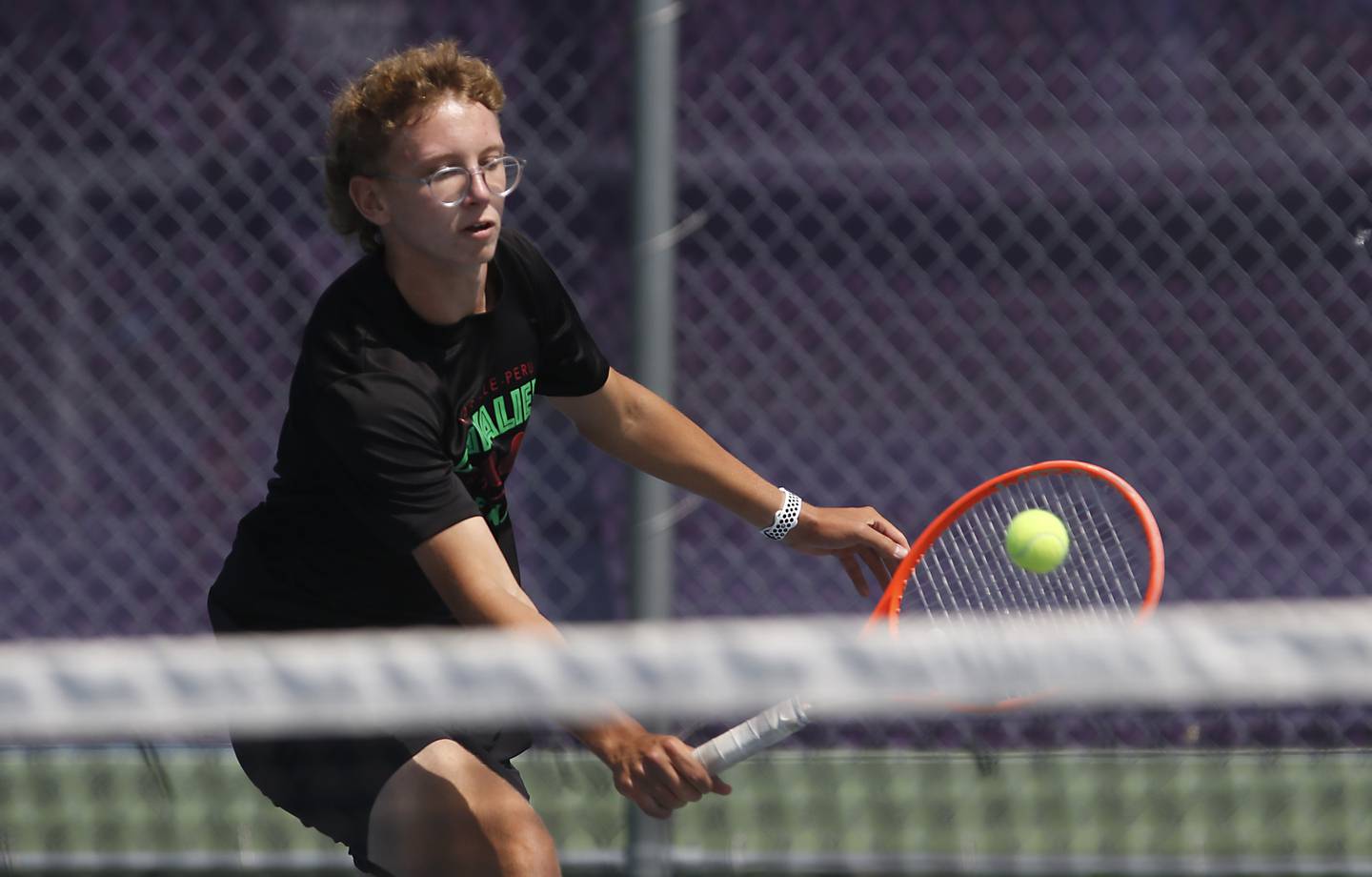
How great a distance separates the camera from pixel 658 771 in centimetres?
186

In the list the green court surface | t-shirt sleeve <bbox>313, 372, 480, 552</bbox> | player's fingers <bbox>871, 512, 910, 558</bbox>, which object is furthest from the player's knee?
the green court surface

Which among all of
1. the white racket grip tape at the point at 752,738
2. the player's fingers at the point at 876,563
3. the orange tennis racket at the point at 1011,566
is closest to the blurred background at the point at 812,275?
the orange tennis racket at the point at 1011,566

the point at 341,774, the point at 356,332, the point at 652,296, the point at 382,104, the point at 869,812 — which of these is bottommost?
the point at 869,812

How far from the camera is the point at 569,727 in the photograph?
1.85m

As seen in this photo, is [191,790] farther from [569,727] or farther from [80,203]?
[569,727]

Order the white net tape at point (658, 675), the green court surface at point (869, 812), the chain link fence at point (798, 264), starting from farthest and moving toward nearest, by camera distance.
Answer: the chain link fence at point (798, 264), the green court surface at point (869, 812), the white net tape at point (658, 675)

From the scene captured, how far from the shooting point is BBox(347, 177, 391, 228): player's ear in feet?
7.05

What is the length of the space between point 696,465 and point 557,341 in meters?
0.26

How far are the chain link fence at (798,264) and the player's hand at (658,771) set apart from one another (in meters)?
1.87

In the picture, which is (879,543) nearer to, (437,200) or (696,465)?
(696,465)

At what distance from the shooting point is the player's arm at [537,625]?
186 centimetres

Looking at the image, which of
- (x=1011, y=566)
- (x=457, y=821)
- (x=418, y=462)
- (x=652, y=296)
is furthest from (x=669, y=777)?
(x=652, y=296)

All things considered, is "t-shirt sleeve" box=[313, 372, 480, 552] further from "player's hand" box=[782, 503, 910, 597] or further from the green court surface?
the green court surface

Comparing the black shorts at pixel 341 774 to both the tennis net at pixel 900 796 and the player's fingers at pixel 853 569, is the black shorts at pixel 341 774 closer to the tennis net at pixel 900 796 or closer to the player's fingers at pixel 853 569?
the tennis net at pixel 900 796
